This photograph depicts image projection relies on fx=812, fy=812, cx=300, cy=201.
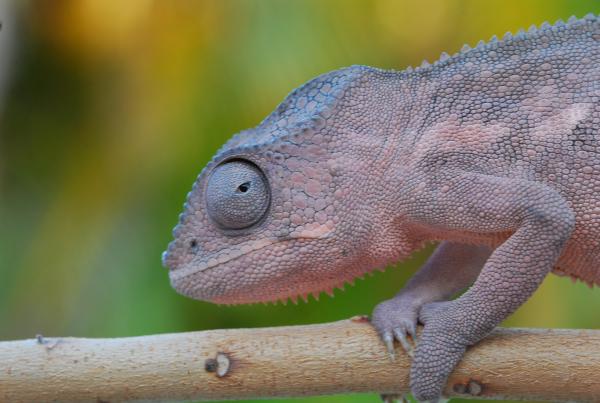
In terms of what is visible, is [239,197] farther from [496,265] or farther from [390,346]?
[496,265]

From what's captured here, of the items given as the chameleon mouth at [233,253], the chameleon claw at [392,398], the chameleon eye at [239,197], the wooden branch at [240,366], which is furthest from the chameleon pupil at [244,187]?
the chameleon claw at [392,398]

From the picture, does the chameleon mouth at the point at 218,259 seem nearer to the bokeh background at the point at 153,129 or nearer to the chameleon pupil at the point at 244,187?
the chameleon pupil at the point at 244,187

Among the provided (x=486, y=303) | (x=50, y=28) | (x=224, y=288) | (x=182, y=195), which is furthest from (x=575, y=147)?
(x=50, y=28)

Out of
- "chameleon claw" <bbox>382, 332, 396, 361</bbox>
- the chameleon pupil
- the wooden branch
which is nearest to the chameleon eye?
the chameleon pupil

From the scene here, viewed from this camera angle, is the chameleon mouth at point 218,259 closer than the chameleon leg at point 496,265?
No

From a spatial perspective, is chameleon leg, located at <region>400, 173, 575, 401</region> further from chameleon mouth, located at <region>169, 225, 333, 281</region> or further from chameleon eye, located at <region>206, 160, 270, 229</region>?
chameleon eye, located at <region>206, 160, 270, 229</region>

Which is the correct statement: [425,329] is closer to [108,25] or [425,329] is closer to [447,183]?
[447,183]
